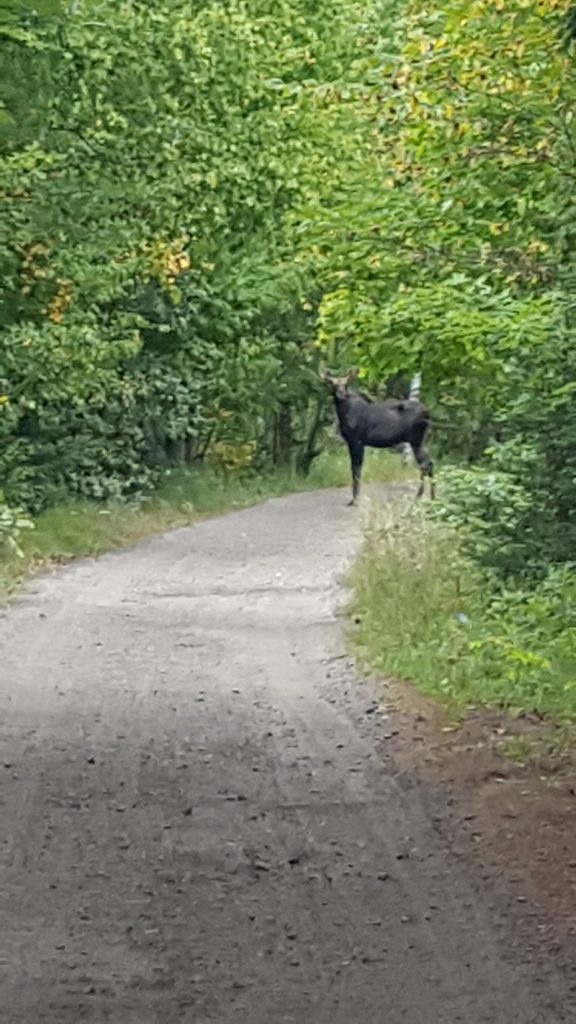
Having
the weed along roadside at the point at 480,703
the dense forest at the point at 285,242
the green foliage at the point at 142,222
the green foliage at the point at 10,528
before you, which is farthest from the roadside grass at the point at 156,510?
the weed along roadside at the point at 480,703

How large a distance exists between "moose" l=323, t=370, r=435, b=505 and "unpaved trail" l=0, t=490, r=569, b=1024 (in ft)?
57.2

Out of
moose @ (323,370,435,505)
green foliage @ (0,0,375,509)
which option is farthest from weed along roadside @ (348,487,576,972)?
moose @ (323,370,435,505)

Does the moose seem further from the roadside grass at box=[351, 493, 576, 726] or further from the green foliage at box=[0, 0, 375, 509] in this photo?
the roadside grass at box=[351, 493, 576, 726]

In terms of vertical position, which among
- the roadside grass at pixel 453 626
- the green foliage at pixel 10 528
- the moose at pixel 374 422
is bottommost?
the moose at pixel 374 422

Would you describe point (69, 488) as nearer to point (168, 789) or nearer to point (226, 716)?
point (226, 716)

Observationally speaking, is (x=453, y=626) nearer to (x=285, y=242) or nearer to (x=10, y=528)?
(x=10, y=528)

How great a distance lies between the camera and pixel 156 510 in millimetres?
29484

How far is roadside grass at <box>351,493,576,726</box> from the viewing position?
38.0ft

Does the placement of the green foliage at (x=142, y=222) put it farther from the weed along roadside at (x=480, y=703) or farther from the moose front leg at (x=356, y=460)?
the weed along roadside at (x=480, y=703)

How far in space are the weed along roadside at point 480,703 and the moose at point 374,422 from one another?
50.3 ft

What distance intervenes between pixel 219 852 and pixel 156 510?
69.9 ft

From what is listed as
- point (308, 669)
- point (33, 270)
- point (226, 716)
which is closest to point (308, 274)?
point (33, 270)

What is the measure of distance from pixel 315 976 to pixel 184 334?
80.7ft

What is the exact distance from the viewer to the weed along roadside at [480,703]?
790cm
